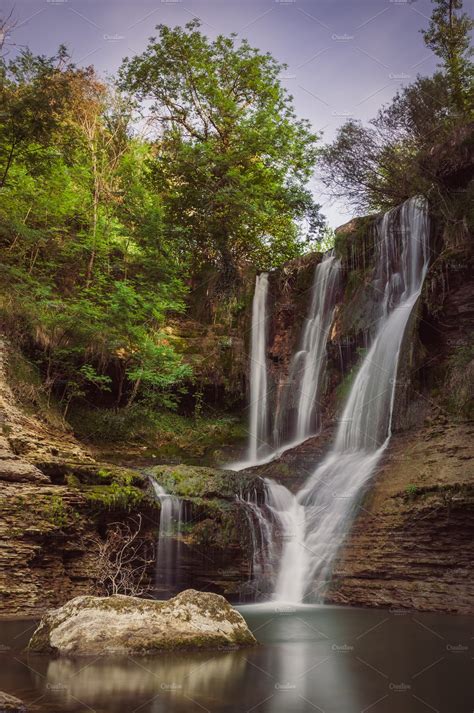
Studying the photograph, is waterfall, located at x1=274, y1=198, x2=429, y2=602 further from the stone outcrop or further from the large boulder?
the large boulder

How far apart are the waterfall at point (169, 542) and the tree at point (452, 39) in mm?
17410

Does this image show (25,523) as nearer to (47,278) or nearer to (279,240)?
(47,278)

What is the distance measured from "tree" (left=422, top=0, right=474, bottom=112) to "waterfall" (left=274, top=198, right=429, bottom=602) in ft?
22.6

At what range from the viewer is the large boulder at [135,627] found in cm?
566

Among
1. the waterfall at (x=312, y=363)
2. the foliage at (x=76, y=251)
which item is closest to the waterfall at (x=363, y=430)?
the waterfall at (x=312, y=363)

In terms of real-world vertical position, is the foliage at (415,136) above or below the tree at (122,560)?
above

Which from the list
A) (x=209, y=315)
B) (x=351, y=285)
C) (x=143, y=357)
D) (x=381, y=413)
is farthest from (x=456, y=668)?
(x=209, y=315)

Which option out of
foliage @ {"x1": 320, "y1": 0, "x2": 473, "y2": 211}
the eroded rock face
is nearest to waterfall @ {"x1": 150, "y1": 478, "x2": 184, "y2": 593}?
the eroded rock face

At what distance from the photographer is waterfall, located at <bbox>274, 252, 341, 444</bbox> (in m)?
16.8

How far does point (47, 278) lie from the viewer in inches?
621

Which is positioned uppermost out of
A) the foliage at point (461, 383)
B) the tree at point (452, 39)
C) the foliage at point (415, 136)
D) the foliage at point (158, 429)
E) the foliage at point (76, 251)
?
the tree at point (452, 39)

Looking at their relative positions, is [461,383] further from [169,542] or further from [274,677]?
[274,677]

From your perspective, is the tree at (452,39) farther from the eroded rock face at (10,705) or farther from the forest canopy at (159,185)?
the eroded rock face at (10,705)

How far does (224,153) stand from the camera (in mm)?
22141
